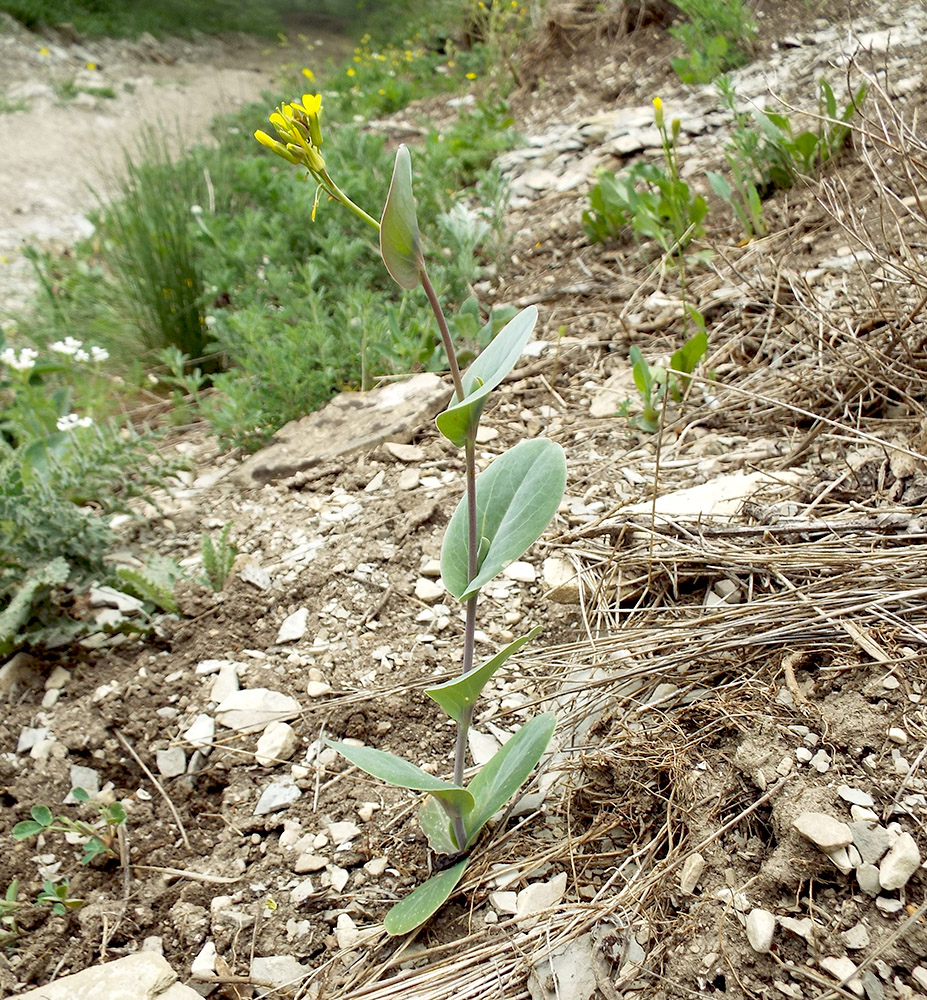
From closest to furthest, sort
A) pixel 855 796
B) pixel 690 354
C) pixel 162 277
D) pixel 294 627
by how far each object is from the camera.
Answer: pixel 855 796
pixel 294 627
pixel 690 354
pixel 162 277

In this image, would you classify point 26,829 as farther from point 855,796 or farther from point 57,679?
point 855,796

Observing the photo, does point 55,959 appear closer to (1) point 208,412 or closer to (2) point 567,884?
(2) point 567,884

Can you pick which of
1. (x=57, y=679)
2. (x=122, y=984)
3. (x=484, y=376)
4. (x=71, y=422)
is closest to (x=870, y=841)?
(x=484, y=376)

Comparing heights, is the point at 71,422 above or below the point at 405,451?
above

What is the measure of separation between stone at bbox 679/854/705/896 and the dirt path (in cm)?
469

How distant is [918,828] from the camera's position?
46.7 inches

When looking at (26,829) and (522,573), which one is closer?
(26,829)

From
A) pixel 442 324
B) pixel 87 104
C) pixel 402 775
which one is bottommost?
pixel 402 775

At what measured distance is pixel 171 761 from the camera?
1811 mm

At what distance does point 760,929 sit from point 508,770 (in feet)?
1.47

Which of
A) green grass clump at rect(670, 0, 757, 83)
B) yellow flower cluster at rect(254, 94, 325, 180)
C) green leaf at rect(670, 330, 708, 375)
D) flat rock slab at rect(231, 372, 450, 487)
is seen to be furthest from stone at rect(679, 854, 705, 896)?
green grass clump at rect(670, 0, 757, 83)

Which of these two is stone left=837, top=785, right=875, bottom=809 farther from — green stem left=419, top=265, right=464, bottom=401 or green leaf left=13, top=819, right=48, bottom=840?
green leaf left=13, top=819, right=48, bottom=840

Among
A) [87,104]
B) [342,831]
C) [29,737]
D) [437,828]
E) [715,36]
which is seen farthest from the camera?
[87,104]

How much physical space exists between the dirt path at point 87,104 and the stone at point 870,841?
16.0 ft
